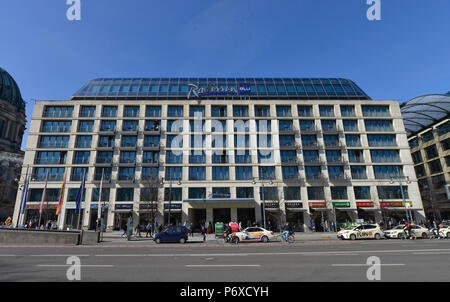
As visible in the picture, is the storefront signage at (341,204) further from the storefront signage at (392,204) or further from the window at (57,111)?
the window at (57,111)

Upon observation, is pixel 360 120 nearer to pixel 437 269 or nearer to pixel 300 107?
pixel 300 107

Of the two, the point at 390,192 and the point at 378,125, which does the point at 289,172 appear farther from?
the point at 378,125

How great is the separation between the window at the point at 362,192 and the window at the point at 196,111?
29.8 meters

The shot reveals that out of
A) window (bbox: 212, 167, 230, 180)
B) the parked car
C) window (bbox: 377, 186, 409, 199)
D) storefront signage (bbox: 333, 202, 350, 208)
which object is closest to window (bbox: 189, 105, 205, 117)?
window (bbox: 212, 167, 230, 180)

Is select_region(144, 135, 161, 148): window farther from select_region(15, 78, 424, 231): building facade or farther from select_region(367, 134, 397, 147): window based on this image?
select_region(367, 134, 397, 147): window

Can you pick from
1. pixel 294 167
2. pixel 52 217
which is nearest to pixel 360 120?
pixel 294 167

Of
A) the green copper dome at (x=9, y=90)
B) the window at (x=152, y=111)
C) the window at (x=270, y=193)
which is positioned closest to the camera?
the window at (x=270, y=193)

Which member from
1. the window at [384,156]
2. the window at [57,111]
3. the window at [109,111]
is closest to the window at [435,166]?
the window at [384,156]

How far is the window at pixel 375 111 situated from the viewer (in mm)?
41719

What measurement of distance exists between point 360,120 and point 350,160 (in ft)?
26.9

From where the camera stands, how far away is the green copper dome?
210ft

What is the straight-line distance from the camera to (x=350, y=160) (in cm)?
3912

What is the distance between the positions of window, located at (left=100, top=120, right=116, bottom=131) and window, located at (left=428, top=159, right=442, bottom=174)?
224 ft

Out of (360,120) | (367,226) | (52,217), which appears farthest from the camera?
(360,120)
